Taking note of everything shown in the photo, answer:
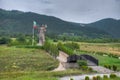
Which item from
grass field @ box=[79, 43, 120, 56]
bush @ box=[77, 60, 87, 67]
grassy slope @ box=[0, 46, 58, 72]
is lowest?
grass field @ box=[79, 43, 120, 56]

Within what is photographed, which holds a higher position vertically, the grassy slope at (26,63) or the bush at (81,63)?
the bush at (81,63)

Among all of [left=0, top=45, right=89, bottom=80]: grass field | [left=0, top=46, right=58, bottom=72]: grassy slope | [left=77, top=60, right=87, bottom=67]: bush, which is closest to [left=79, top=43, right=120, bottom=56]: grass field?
[left=0, top=46, right=58, bottom=72]: grassy slope

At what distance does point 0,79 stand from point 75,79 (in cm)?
790

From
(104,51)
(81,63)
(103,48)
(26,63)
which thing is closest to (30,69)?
(81,63)

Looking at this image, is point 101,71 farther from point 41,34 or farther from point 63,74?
point 41,34

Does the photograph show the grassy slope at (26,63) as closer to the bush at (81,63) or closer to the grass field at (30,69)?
the grass field at (30,69)

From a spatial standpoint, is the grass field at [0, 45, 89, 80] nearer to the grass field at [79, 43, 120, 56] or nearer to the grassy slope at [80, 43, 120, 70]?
the grassy slope at [80, 43, 120, 70]

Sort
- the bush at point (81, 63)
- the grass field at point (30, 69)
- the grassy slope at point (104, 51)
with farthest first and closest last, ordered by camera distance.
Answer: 1. the grassy slope at point (104, 51)
2. the bush at point (81, 63)
3. the grass field at point (30, 69)

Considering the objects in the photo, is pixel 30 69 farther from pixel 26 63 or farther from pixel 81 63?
pixel 26 63

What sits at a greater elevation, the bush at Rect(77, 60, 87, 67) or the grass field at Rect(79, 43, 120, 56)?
the bush at Rect(77, 60, 87, 67)

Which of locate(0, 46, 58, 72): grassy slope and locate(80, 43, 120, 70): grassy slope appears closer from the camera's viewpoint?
A: locate(0, 46, 58, 72): grassy slope

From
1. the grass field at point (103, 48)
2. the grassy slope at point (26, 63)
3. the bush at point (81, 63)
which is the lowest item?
the grass field at point (103, 48)

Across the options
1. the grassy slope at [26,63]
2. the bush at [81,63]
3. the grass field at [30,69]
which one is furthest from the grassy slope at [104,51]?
the grassy slope at [26,63]

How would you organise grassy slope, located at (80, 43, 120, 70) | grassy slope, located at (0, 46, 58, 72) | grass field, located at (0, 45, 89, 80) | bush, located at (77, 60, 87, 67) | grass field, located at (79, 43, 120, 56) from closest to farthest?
grass field, located at (0, 45, 89, 80), bush, located at (77, 60, 87, 67), grassy slope, located at (0, 46, 58, 72), grassy slope, located at (80, 43, 120, 70), grass field, located at (79, 43, 120, 56)
